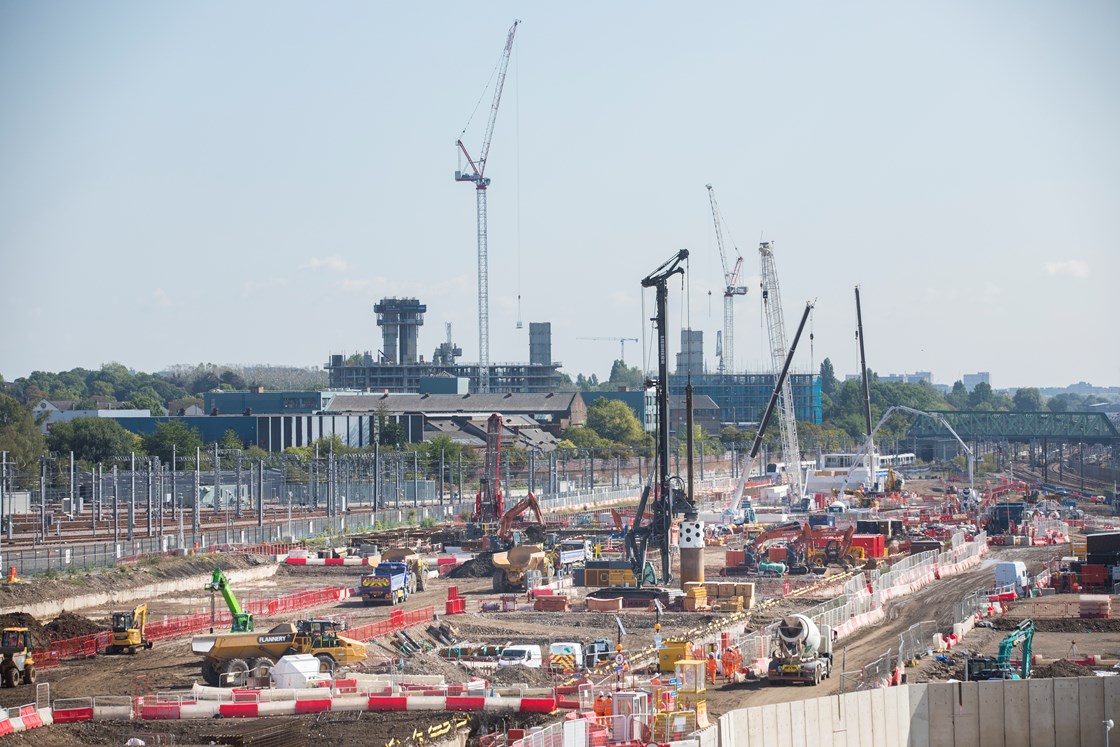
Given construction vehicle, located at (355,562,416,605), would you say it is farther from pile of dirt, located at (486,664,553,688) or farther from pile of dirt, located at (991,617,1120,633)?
pile of dirt, located at (991,617,1120,633)

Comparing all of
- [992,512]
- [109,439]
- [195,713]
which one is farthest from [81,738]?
[109,439]

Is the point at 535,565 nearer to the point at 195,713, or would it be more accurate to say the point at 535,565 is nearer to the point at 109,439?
the point at 195,713

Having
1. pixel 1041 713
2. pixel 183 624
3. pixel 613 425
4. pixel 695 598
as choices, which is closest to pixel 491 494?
pixel 695 598

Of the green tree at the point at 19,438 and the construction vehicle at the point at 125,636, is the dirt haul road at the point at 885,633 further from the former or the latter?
the green tree at the point at 19,438

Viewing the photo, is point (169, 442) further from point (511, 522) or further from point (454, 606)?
point (454, 606)

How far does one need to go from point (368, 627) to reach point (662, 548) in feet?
69.9

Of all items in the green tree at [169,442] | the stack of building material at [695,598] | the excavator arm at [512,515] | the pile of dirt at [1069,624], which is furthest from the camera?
the green tree at [169,442]

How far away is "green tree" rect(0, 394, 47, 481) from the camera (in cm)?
11481

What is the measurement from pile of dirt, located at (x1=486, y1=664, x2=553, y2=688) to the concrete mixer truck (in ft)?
20.1

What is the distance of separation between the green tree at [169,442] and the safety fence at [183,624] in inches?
2642

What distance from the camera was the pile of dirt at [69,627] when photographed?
47.9 meters

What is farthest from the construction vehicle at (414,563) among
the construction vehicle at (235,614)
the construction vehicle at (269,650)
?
the construction vehicle at (269,650)

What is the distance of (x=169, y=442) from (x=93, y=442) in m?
7.57

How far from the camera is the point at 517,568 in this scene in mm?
63469
